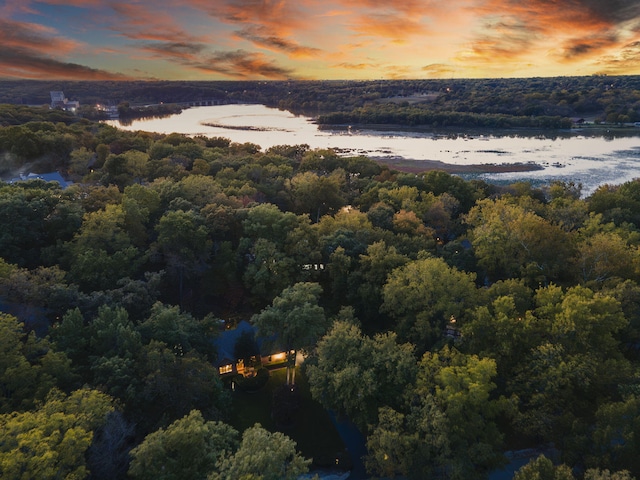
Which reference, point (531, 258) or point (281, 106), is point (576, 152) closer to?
point (531, 258)

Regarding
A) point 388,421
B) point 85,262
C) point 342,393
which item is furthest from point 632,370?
point 85,262

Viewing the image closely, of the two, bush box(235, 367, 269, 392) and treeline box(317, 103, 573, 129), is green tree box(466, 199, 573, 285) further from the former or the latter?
treeline box(317, 103, 573, 129)


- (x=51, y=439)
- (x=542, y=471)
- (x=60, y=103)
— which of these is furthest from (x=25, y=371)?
(x=60, y=103)

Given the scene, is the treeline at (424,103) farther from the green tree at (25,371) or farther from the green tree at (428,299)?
the green tree at (25,371)

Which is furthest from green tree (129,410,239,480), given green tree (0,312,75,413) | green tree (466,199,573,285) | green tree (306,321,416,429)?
green tree (466,199,573,285)

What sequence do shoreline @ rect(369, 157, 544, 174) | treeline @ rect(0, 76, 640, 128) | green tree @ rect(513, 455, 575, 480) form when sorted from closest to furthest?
green tree @ rect(513, 455, 575, 480)
shoreline @ rect(369, 157, 544, 174)
treeline @ rect(0, 76, 640, 128)

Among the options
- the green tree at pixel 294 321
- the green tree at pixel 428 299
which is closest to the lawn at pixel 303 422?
the green tree at pixel 294 321
